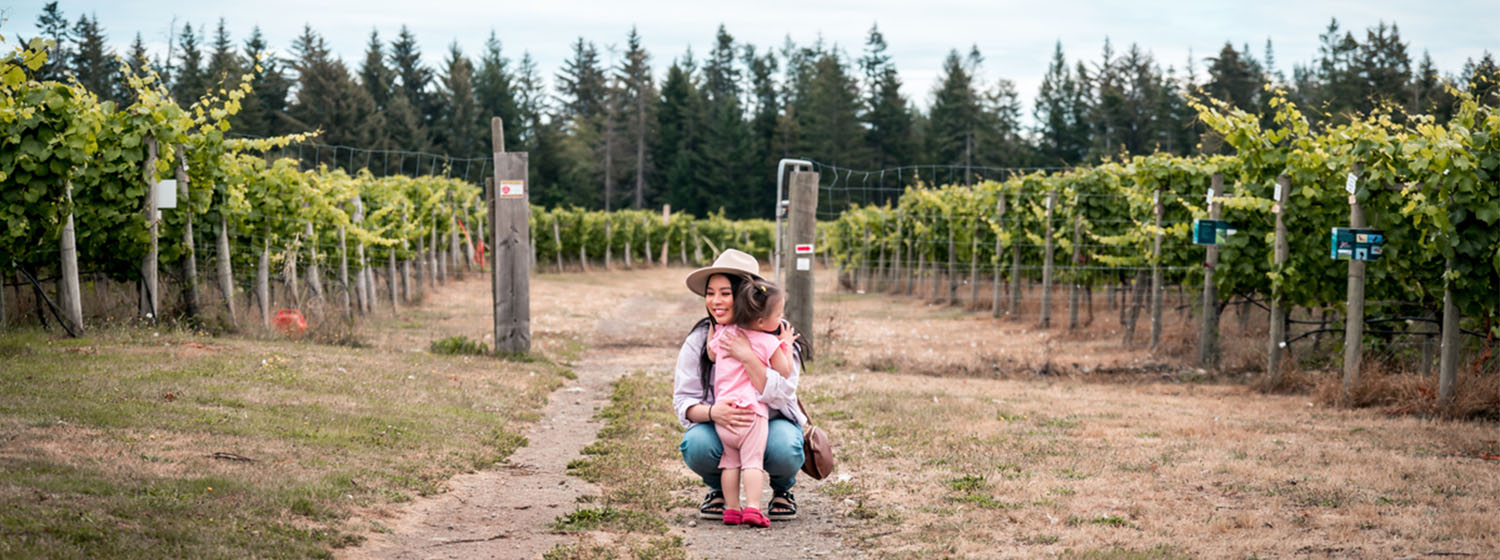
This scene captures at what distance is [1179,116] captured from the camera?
59.8 meters

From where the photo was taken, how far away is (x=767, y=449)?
19.0ft

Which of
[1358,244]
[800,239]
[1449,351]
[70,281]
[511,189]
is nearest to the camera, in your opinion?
[1449,351]

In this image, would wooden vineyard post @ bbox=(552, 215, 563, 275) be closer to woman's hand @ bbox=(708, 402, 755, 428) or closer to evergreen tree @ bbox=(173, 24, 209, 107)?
evergreen tree @ bbox=(173, 24, 209, 107)

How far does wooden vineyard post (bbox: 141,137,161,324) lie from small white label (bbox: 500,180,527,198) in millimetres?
3150

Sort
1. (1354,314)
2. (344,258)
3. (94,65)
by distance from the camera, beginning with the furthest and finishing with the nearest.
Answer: (94,65) → (344,258) → (1354,314)

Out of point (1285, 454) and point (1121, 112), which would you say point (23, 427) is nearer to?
point (1285, 454)

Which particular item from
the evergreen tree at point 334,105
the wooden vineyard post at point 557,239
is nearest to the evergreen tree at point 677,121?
the evergreen tree at point 334,105

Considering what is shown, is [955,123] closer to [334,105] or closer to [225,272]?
[334,105]

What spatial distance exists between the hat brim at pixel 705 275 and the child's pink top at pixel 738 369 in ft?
0.79

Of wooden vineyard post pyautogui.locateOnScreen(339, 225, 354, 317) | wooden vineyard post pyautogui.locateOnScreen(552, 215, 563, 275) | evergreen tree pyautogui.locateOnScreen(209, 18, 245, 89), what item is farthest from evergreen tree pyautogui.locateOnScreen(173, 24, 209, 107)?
Result: wooden vineyard post pyautogui.locateOnScreen(339, 225, 354, 317)

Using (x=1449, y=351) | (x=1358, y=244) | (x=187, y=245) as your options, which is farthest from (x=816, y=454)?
(x=187, y=245)

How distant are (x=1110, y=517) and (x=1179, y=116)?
5795cm

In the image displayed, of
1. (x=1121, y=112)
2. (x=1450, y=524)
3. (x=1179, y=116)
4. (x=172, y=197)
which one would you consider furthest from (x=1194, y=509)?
(x=1121, y=112)

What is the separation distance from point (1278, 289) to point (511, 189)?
7.28 metres
